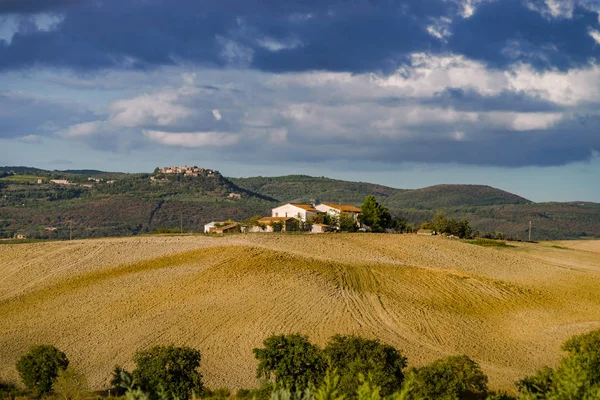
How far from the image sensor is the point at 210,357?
3884 centimetres

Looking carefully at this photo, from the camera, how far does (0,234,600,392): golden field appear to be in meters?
41.2

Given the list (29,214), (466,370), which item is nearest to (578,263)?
(466,370)

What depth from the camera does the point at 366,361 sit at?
95.7 feet

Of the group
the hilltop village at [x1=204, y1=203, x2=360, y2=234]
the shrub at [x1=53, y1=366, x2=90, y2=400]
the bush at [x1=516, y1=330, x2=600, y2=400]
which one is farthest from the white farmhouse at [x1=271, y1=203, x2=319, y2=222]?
the shrub at [x1=53, y1=366, x2=90, y2=400]

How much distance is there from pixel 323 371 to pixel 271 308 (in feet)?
65.4

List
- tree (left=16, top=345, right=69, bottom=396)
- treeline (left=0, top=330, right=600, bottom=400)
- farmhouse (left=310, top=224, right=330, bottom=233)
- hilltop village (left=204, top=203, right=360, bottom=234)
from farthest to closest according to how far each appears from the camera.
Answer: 1. farmhouse (left=310, top=224, right=330, bottom=233)
2. hilltop village (left=204, top=203, right=360, bottom=234)
3. tree (left=16, top=345, right=69, bottom=396)
4. treeline (left=0, top=330, right=600, bottom=400)

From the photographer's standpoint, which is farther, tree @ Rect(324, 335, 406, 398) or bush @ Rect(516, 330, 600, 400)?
tree @ Rect(324, 335, 406, 398)

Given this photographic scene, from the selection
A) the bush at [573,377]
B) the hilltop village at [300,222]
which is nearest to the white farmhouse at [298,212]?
the hilltop village at [300,222]

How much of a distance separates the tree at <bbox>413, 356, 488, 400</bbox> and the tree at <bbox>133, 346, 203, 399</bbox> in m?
8.12

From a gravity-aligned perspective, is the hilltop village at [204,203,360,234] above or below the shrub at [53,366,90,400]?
above

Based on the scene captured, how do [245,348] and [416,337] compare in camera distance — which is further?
[416,337]

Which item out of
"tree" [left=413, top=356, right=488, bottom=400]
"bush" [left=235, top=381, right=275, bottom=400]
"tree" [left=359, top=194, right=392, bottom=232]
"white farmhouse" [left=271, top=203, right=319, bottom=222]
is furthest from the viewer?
"white farmhouse" [left=271, top=203, right=319, bottom=222]

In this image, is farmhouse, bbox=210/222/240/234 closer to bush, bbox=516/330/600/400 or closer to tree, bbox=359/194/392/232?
tree, bbox=359/194/392/232

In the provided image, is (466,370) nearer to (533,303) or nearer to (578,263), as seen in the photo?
(533,303)
